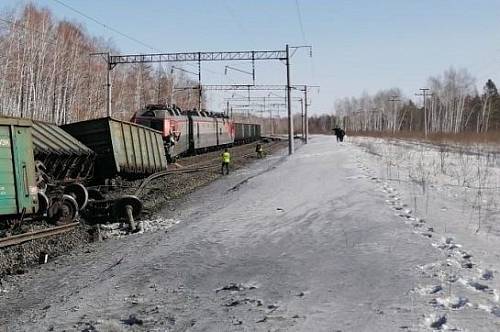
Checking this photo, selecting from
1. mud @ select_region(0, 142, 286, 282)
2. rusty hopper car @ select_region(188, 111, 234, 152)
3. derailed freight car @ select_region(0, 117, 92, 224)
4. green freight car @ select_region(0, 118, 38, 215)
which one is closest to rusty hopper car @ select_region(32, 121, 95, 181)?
derailed freight car @ select_region(0, 117, 92, 224)

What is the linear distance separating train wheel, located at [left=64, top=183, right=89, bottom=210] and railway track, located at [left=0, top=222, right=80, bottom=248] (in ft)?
6.95

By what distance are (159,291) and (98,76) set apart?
213 feet

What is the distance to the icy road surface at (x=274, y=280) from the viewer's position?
5.18 meters

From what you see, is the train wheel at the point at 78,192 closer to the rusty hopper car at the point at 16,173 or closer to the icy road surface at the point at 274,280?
the rusty hopper car at the point at 16,173

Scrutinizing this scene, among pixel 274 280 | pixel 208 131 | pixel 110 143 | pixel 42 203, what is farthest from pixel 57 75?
pixel 274 280

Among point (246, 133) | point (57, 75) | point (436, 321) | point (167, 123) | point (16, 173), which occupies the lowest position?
point (246, 133)

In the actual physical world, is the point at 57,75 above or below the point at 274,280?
above

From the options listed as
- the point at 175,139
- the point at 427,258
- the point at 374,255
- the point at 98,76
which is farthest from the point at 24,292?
the point at 98,76

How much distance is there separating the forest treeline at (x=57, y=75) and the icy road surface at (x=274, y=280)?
3664 cm

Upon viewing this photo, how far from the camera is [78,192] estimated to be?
14289 mm

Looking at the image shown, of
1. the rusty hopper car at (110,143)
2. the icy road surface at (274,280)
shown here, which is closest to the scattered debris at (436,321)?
the icy road surface at (274,280)

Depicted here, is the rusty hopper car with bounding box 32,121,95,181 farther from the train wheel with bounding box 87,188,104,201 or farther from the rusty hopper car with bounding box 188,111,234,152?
the rusty hopper car with bounding box 188,111,234,152

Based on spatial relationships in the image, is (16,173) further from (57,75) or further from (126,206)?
(57,75)

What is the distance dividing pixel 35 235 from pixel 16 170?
4.18 ft
